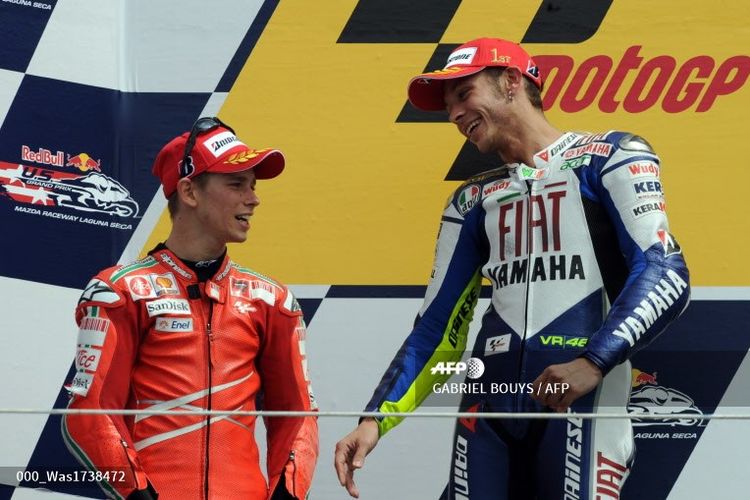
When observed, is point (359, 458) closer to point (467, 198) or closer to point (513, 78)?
point (467, 198)

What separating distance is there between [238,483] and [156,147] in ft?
3.30

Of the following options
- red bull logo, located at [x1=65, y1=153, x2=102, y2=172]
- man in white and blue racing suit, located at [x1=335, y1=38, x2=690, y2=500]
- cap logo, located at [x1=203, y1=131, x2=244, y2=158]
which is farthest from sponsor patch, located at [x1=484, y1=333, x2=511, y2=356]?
red bull logo, located at [x1=65, y1=153, x2=102, y2=172]

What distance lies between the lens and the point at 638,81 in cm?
302

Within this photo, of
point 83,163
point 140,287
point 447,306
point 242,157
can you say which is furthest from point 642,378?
point 83,163

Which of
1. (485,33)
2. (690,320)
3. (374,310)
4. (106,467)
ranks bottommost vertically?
(106,467)

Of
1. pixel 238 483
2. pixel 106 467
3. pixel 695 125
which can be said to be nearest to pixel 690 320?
pixel 695 125

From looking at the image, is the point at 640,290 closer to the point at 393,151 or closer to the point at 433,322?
the point at 433,322

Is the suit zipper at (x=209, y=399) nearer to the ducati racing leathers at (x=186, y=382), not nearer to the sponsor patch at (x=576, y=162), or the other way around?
the ducati racing leathers at (x=186, y=382)

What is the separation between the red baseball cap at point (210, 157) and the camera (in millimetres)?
2498

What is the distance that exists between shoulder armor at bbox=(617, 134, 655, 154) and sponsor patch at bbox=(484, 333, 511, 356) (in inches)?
16.0

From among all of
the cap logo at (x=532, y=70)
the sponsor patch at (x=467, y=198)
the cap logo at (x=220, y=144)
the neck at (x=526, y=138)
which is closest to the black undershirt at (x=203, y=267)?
the cap logo at (x=220, y=144)

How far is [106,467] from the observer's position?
2211 millimetres

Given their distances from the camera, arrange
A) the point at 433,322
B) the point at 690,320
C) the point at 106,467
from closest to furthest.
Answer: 1. the point at 106,467
2. the point at 433,322
3. the point at 690,320

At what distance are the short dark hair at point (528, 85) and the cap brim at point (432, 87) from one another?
2cm
